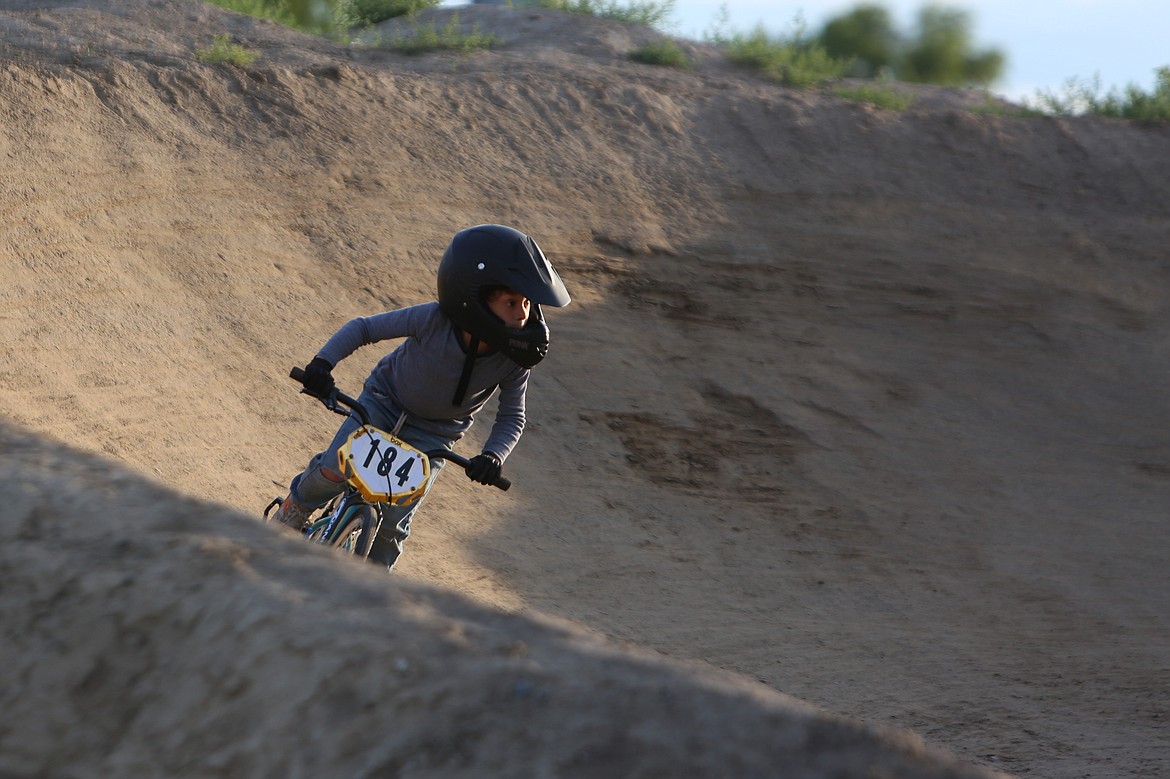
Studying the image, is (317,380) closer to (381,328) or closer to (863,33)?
(381,328)

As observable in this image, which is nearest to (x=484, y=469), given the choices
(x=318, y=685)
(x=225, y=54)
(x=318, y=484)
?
(x=318, y=484)

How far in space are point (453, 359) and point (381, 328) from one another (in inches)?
13.1

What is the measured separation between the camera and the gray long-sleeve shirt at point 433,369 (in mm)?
4895

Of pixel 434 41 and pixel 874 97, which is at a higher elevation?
pixel 434 41

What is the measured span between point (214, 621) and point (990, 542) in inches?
291

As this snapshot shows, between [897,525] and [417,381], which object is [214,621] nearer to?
[417,381]

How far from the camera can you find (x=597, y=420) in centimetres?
909

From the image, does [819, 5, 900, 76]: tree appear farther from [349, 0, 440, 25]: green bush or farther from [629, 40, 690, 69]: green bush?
[349, 0, 440, 25]: green bush

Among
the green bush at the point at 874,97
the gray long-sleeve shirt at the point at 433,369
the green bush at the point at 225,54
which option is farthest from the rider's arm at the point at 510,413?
the green bush at the point at 874,97

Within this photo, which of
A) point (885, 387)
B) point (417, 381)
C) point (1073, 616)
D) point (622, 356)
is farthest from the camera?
point (885, 387)

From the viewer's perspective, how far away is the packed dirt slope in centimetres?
239

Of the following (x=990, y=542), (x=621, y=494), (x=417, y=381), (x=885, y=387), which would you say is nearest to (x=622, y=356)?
(x=621, y=494)

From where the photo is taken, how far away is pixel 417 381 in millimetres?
4953

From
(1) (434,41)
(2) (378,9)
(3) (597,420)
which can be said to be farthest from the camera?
(2) (378,9)
